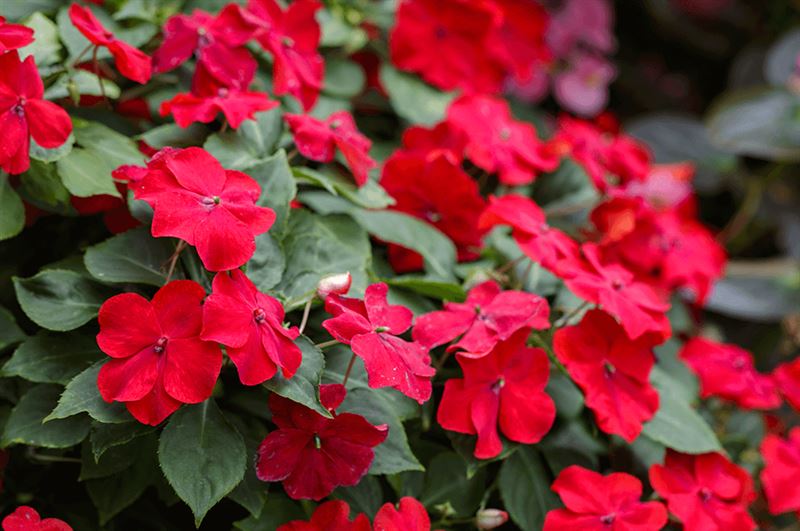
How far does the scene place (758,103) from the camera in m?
1.62

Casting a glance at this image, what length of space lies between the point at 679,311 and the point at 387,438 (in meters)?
0.65

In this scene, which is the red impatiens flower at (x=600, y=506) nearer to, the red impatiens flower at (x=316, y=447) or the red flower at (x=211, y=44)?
the red impatiens flower at (x=316, y=447)

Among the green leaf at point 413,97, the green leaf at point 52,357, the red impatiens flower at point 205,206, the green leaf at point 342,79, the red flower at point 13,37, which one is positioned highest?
the red flower at point 13,37

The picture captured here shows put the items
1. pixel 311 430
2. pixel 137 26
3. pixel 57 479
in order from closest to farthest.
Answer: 1. pixel 311 430
2. pixel 57 479
3. pixel 137 26

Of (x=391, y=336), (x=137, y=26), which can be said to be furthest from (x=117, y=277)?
(x=137, y=26)

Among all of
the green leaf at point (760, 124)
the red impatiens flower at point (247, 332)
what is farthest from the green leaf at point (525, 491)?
the green leaf at point (760, 124)

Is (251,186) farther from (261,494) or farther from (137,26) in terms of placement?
(137,26)

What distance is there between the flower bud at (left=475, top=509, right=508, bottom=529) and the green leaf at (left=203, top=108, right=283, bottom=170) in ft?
1.38

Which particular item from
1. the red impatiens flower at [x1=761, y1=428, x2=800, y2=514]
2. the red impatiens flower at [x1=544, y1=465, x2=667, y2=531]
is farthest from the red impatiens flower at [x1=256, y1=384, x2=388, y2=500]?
the red impatiens flower at [x1=761, y1=428, x2=800, y2=514]

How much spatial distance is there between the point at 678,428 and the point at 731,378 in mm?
Result: 191

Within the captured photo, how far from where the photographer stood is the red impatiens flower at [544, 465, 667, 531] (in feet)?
2.63

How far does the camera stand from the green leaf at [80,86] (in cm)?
88

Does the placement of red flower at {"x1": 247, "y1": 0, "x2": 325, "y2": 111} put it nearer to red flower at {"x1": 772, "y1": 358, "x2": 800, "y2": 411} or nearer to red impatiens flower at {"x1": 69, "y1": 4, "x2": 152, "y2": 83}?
red impatiens flower at {"x1": 69, "y1": 4, "x2": 152, "y2": 83}

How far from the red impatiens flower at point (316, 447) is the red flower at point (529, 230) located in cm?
27
